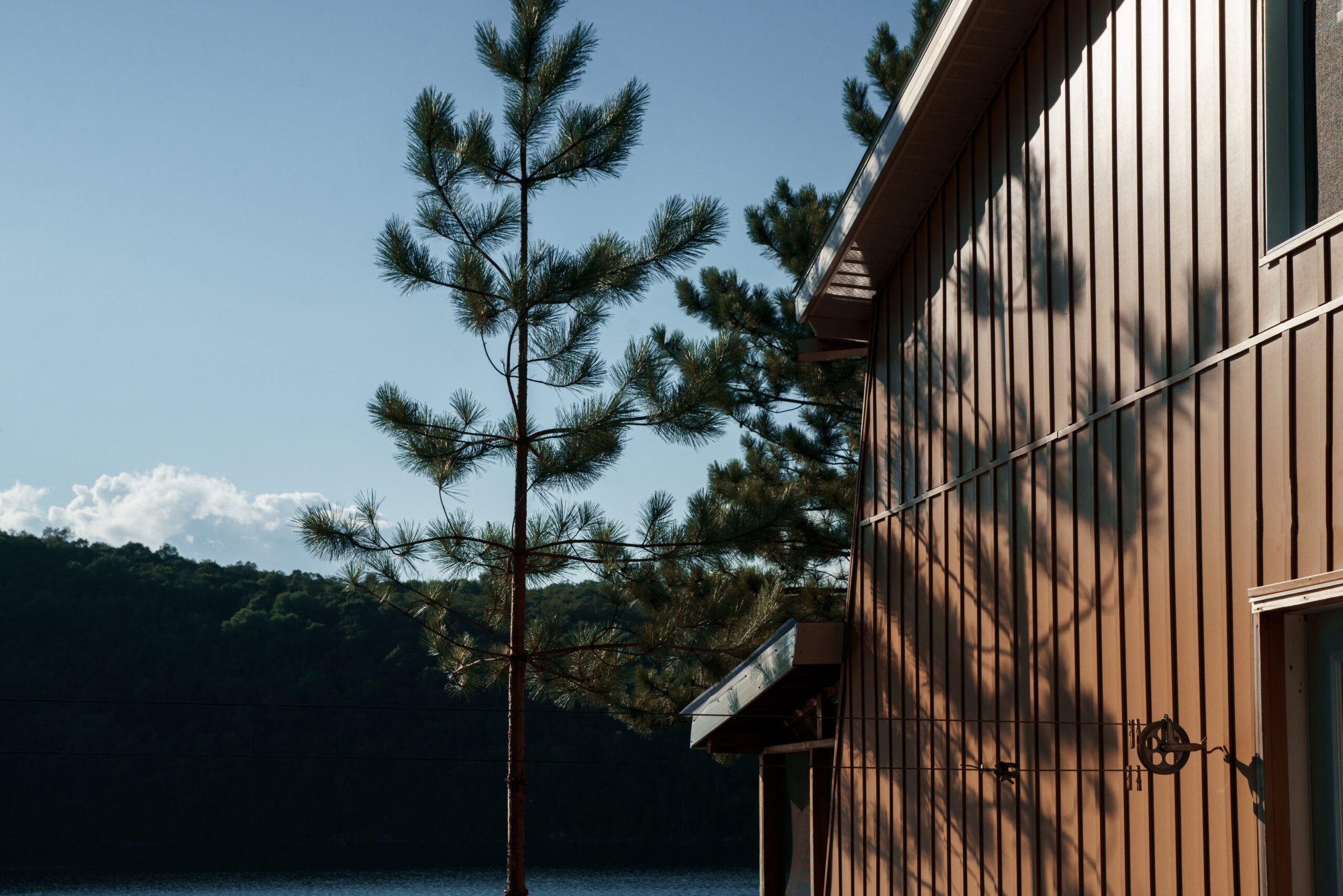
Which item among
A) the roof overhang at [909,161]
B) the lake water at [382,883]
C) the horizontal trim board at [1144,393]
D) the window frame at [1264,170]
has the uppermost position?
the roof overhang at [909,161]

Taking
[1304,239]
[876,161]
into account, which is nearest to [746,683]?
[876,161]

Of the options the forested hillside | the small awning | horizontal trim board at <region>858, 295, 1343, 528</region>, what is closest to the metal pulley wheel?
horizontal trim board at <region>858, 295, 1343, 528</region>

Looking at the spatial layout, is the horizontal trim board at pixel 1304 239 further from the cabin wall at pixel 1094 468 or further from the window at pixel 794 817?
the window at pixel 794 817

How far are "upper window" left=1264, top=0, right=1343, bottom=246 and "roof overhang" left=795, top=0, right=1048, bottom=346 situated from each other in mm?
1863

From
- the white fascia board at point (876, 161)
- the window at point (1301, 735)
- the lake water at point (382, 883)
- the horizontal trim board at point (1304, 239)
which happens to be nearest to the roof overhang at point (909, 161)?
the white fascia board at point (876, 161)

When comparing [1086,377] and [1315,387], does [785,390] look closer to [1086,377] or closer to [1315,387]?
[1086,377]

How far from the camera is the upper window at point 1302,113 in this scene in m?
3.66

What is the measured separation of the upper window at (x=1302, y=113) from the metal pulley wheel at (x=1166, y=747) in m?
1.50

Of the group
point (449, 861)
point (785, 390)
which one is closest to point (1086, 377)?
point (785, 390)

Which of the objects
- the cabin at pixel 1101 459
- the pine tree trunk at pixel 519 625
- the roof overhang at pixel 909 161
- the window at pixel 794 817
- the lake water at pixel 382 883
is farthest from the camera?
the lake water at pixel 382 883

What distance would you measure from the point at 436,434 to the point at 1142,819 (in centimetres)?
666

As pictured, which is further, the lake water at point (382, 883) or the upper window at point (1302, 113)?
the lake water at point (382, 883)

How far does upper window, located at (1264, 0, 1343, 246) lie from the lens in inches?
144

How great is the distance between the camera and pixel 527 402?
Answer: 32.9 feet
